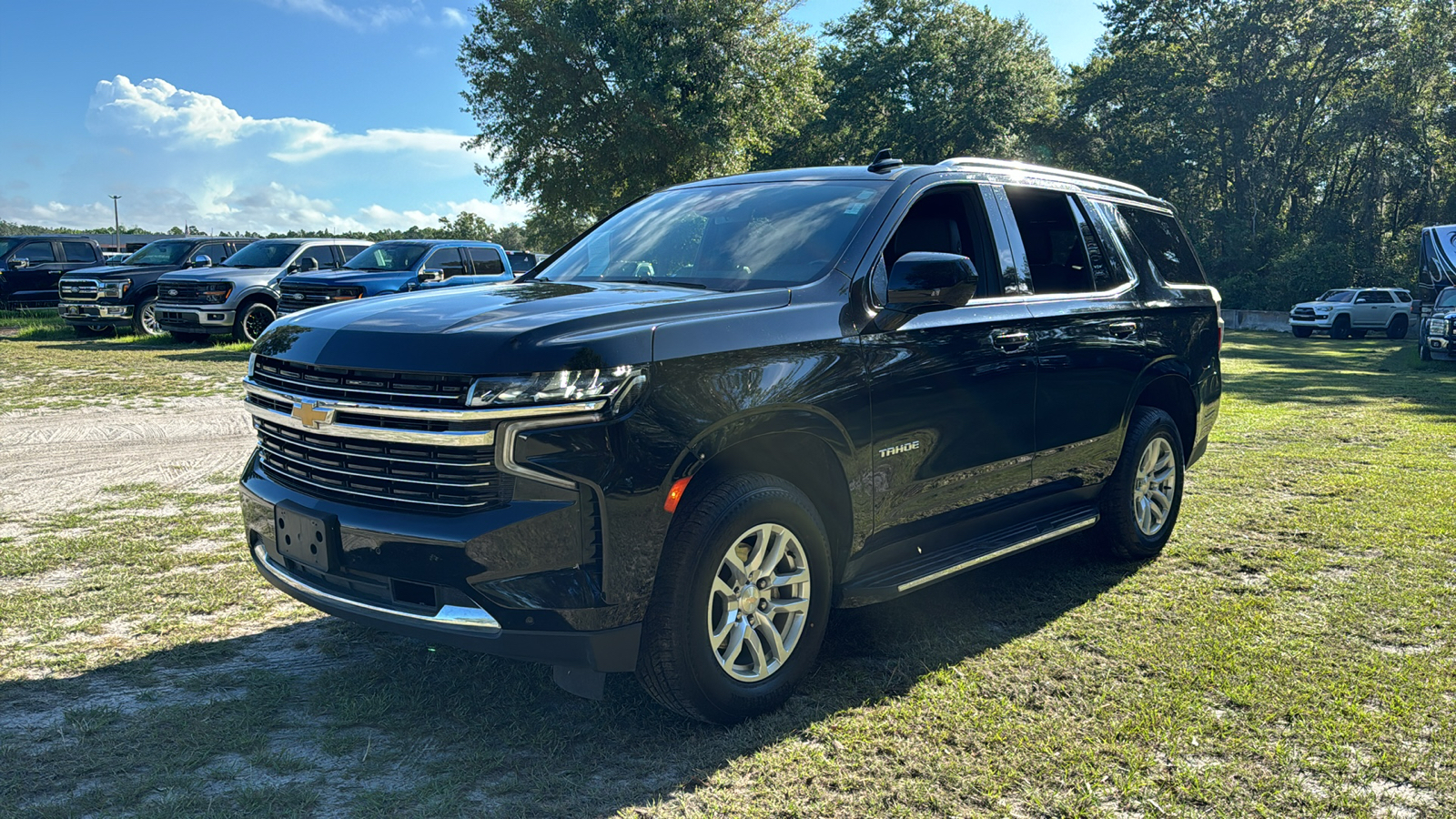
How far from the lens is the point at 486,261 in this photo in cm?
1759

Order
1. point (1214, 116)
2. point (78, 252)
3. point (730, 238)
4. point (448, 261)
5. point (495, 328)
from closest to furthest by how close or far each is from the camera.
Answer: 1. point (495, 328)
2. point (730, 238)
3. point (448, 261)
4. point (78, 252)
5. point (1214, 116)

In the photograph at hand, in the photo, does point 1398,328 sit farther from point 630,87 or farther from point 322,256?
point 322,256

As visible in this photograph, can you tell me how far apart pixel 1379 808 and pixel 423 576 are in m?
2.89

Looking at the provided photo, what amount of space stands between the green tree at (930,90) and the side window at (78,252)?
30.6 metres

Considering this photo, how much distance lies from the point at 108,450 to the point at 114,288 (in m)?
12.3

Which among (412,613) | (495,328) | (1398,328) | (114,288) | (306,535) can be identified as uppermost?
(114,288)

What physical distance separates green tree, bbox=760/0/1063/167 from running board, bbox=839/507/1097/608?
45.2 meters

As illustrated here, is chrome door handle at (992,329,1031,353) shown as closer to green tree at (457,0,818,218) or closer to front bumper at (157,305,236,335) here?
front bumper at (157,305,236,335)

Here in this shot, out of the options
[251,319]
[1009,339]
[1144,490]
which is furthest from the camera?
[251,319]

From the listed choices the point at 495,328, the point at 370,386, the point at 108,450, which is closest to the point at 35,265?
the point at 108,450

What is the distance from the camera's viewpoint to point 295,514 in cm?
343

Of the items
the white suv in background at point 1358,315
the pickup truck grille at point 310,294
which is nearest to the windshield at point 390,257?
the pickup truck grille at point 310,294

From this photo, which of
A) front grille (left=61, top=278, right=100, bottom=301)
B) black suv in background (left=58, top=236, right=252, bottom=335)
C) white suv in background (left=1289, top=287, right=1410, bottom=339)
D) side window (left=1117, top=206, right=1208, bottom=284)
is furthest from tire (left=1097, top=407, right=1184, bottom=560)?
white suv in background (left=1289, top=287, right=1410, bottom=339)

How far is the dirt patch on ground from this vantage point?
6883 mm
